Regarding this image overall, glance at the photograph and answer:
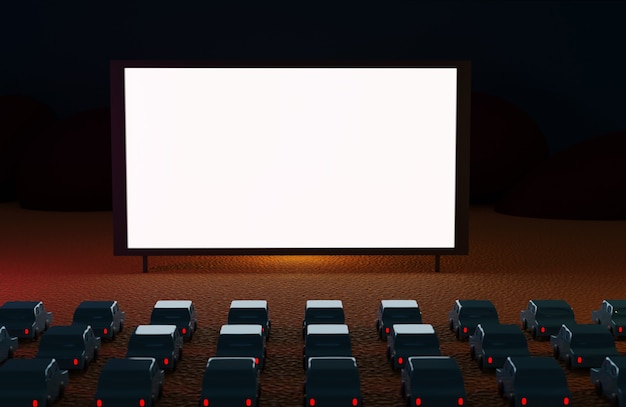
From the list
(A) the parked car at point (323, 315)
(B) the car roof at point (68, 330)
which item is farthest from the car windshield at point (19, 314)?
(A) the parked car at point (323, 315)

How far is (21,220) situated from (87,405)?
357 cm

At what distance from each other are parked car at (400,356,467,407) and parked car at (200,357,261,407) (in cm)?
37

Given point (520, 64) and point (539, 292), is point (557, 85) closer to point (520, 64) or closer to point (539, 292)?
point (520, 64)

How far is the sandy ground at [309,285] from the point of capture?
2.12m

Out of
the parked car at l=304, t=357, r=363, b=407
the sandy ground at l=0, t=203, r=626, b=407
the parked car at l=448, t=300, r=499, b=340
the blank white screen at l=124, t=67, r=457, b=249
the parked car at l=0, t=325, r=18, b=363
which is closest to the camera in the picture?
the parked car at l=304, t=357, r=363, b=407

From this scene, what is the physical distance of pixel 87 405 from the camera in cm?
192

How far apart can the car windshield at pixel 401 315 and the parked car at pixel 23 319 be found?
3.66 feet

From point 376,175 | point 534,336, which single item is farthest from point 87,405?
point 376,175

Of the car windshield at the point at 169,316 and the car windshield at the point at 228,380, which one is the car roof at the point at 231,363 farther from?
the car windshield at the point at 169,316

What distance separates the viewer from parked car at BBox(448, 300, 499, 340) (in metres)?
2.47

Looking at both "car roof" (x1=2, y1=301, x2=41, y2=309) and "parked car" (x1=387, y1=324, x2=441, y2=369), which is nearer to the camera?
"parked car" (x1=387, y1=324, x2=441, y2=369)

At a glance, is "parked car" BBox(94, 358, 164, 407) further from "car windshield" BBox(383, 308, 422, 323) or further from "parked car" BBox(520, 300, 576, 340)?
"parked car" BBox(520, 300, 576, 340)

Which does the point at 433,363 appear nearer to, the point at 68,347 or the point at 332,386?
the point at 332,386

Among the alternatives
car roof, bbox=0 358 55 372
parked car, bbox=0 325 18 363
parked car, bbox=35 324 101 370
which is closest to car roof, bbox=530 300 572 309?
parked car, bbox=35 324 101 370
